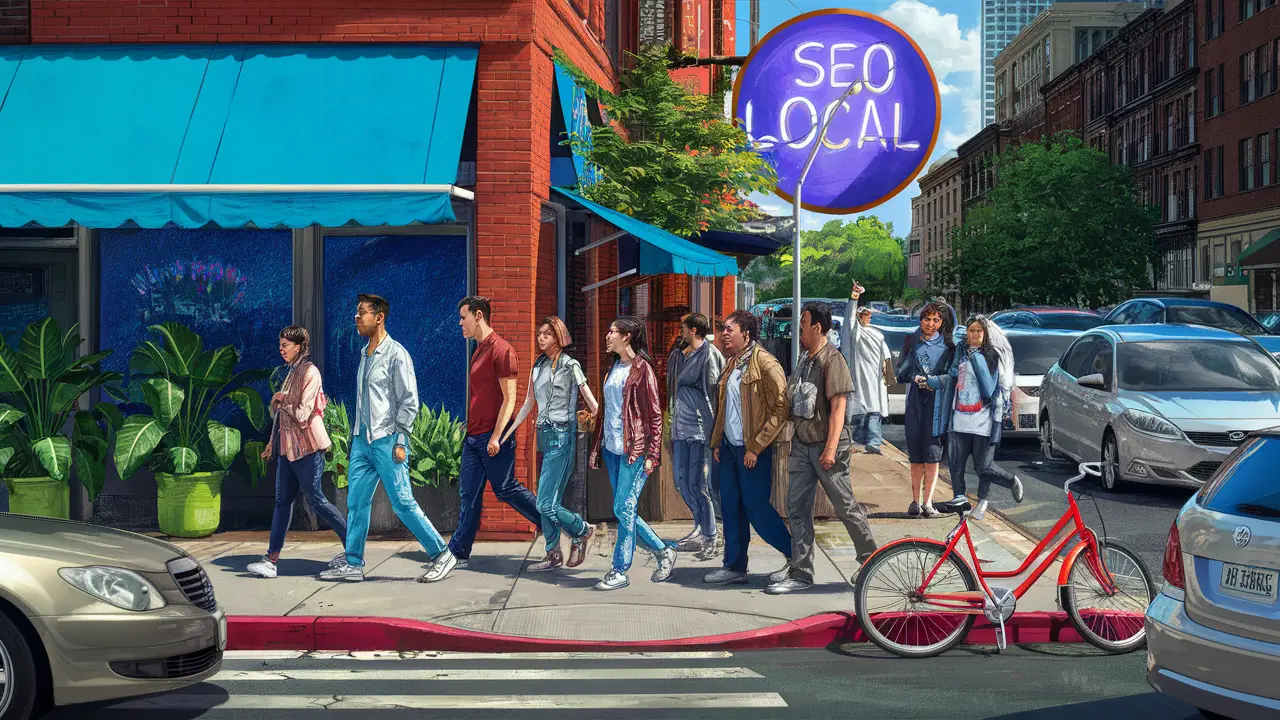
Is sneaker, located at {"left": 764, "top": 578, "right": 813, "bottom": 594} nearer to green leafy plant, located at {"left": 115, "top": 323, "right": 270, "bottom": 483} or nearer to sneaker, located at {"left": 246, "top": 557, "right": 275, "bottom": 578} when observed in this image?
sneaker, located at {"left": 246, "top": 557, "right": 275, "bottom": 578}

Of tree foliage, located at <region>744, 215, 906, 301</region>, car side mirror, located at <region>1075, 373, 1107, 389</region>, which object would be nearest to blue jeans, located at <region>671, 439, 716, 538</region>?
car side mirror, located at <region>1075, 373, 1107, 389</region>

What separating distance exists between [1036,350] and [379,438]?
13609 mm

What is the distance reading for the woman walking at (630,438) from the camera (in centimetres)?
919

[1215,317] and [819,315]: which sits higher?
[1215,317]

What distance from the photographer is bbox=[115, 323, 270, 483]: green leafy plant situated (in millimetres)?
10836

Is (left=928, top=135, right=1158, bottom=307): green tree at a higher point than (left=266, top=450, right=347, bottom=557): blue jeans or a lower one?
higher

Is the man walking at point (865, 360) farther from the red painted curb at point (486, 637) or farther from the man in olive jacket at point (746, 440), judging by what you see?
the red painted curb at point (486, 637)

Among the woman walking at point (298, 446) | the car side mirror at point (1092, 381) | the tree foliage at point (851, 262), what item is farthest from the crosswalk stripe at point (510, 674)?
the tree foliage at point (851, 262)

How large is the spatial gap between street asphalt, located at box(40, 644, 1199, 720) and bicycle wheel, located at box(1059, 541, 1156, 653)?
117 mm

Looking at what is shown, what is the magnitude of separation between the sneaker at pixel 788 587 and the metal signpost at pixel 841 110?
185 inches

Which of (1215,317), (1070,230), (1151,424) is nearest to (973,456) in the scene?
(1151,424)

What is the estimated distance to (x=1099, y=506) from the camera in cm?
1359

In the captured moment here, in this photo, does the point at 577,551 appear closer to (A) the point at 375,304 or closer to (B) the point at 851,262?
(A) the point at 375,304

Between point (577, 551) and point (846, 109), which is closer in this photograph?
point (577, 551)
